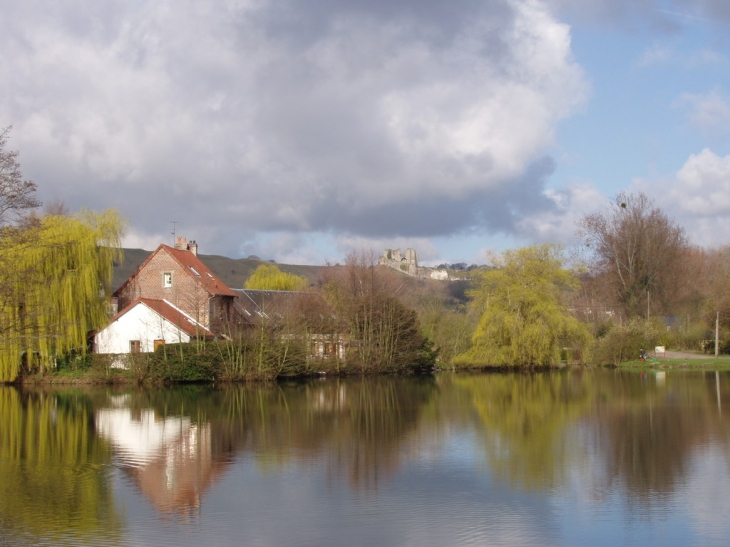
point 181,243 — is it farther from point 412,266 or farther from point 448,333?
point 412,266

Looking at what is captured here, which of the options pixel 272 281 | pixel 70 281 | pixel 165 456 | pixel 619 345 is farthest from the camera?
pixel 272 281

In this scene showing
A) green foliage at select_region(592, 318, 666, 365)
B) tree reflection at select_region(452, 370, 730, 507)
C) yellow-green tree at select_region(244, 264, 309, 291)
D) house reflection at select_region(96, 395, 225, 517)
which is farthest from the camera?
yellow-green tree at select_region(244, 264, 309, 291)

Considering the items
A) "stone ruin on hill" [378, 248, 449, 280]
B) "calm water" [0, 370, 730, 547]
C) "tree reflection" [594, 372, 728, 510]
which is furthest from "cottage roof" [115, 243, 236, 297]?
"stone ruin on hill" [378, 248, 449, 280]

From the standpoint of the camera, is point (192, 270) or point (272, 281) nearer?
point (192, 270)

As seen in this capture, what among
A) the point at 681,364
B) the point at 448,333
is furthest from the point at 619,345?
the point at 448,333

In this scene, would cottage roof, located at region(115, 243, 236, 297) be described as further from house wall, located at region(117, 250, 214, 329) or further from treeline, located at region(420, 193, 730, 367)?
treeline, located at region(420, 193, 730, 367)

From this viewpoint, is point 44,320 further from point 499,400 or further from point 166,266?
point 499,400

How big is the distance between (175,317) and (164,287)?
456cm

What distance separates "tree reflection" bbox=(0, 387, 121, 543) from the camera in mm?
10703

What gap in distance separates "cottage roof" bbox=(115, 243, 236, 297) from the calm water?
21.1 m

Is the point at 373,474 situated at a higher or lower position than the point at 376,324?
lower

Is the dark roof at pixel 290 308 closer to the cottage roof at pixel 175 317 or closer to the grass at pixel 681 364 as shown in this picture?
the cottage roof at pixel 175 317

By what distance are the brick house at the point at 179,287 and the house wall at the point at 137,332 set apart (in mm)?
2294

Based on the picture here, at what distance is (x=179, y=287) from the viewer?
4712 cm
